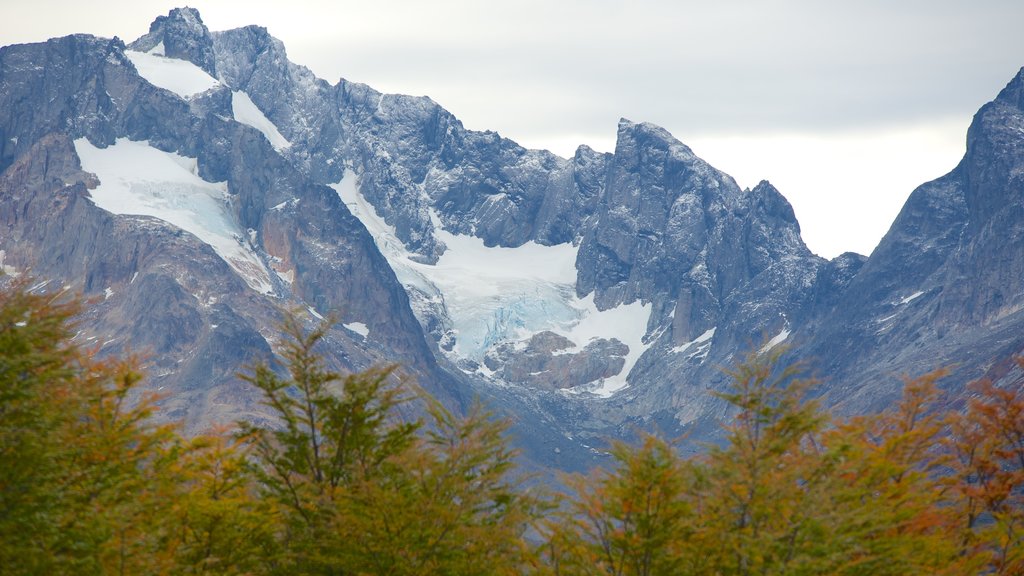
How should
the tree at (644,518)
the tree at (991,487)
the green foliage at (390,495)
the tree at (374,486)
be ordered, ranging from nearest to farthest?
the green foliage at (390,495), the tree at (644,518), the tree at (374,486), the tree at (991,487)

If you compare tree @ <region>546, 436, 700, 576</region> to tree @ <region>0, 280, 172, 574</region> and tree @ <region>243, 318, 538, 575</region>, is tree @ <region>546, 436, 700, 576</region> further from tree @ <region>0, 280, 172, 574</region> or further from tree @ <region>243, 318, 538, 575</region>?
tree @ <region>0, 280, 172, 574</region>

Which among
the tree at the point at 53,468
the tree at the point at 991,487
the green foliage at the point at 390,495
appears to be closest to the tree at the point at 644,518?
the green foliage at the point at 390,495

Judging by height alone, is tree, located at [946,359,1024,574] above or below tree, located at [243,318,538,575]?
above

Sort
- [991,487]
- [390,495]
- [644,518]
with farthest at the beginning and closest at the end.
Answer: [991,487] < [390,495] < [644,518]

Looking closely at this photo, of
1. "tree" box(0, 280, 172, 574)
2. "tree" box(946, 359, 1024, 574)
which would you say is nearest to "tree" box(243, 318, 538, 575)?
"tree" box(0, 280, 172, 574)

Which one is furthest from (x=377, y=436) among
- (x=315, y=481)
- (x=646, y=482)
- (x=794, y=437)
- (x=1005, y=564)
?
→ (x=1005, y=564)

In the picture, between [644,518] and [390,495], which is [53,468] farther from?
[644,518]

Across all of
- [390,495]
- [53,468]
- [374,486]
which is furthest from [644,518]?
[53,468]

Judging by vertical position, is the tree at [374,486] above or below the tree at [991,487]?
below

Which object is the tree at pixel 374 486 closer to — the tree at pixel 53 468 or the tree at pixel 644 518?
the tree at pixel 644 518

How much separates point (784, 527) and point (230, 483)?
740 inches

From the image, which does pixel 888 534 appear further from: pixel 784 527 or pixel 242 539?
→ pixel 242 539

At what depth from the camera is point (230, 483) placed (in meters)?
49.6

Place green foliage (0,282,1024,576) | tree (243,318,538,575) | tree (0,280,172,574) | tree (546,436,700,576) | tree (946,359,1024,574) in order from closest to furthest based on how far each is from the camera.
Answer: tree (0,280,172,574)
green foliage (0,282,1024,576)
tree (546,436,700,576)
tree (243,318,538,575)
tree (946,359,1024,574)
